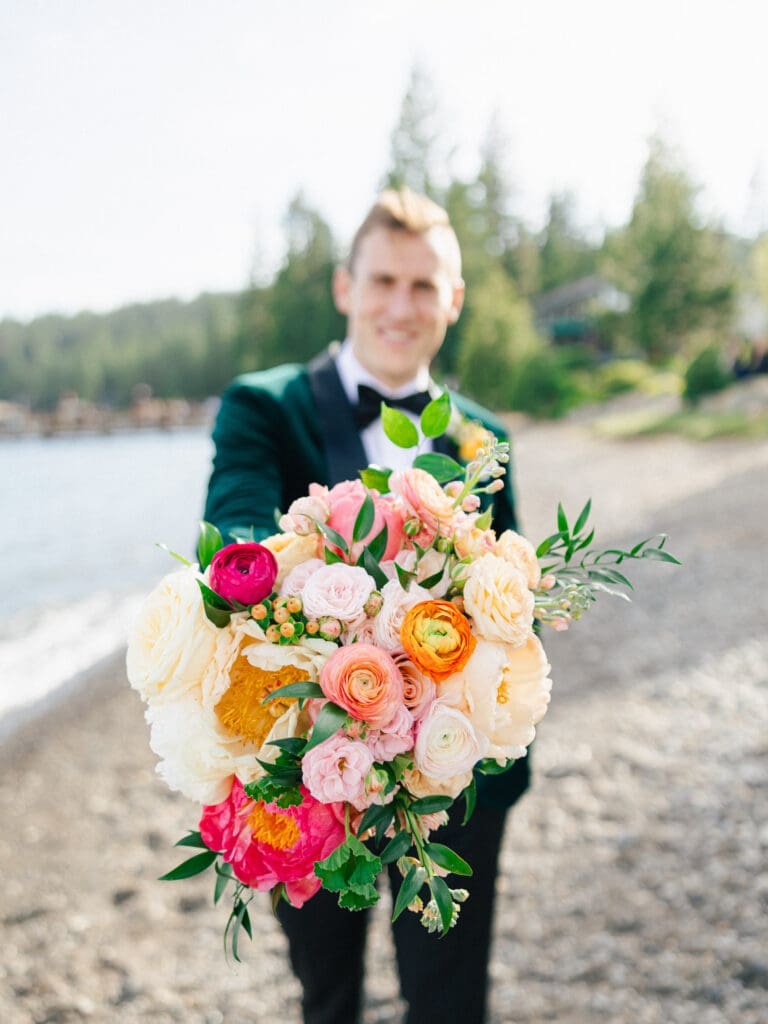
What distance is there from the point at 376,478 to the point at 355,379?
109 cm

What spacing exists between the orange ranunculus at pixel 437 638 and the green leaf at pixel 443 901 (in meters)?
0.35

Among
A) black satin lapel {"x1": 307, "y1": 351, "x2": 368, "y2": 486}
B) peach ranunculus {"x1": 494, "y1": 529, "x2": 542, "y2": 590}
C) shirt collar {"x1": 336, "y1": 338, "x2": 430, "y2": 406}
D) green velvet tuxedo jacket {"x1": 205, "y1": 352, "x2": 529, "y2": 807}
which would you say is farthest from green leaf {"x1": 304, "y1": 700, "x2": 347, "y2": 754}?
shirt collar {"x1": 336, "y1": 338, "x2": 430, "y2": 406}

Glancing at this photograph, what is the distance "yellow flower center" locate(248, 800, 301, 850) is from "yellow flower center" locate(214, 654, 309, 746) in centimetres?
13

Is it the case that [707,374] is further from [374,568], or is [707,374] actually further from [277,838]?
[277,838]

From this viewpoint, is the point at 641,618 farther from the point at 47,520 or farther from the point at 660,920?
the point at 47,520

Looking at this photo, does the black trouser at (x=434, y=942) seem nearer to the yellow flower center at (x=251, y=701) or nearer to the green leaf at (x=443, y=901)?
the green leaf at (x=443, y=901)

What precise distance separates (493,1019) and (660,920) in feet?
3.21

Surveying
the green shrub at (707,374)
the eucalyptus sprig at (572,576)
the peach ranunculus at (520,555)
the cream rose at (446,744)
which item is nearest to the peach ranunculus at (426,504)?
the peach ranunculus at (520,555)

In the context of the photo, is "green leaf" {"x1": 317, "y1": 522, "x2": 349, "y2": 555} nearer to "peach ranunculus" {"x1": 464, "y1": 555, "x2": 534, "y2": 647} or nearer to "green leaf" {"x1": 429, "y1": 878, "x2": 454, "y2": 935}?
"peach ranunculus" {"x1": 464, "y1": 555, "x2": 534, "y2": 647}

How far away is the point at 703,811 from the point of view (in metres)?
4.36

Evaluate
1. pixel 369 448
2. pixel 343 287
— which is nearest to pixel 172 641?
pixel 369 448

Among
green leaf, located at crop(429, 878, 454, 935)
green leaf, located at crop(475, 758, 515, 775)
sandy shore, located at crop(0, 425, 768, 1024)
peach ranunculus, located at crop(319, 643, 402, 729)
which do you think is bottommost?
sandy shore, located at crop(0, 425, 768, 1024)

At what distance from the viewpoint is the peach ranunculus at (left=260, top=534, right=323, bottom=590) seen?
1.45 meters

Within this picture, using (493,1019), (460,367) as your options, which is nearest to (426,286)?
(493,1019)
